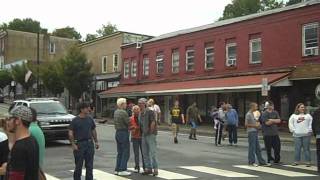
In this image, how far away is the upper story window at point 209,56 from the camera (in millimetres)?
38500

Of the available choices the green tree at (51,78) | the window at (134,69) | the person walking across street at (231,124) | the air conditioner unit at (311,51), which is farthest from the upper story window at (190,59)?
the green tree at (51,78)

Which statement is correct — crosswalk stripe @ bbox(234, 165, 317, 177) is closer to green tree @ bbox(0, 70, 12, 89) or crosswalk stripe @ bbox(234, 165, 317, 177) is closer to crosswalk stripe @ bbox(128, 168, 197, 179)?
crosswalk stripe @ bbox(128, 168, 197, 179)

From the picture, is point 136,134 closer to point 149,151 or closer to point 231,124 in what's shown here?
point 149,151

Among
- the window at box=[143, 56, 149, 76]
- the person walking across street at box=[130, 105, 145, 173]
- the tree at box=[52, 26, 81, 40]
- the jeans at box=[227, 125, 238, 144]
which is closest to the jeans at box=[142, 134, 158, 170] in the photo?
the person walking across street at box=[130, 105, 145, 173]

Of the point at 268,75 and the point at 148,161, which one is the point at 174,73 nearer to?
the point at 268,75

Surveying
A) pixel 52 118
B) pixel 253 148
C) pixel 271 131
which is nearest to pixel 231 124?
pixel 271 131

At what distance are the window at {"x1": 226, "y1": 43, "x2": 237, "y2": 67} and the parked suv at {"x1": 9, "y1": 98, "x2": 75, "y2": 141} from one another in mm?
16833

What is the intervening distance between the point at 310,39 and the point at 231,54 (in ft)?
23.4

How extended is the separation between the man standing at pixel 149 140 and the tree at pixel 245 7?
59.0 metres

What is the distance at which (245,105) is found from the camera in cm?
3506

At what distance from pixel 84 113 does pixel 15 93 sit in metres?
74.5

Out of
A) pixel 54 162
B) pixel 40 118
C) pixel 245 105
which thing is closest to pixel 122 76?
pixel 245 105

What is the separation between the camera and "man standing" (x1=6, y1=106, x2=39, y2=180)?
5414 millimetres

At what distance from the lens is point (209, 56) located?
3888cm
